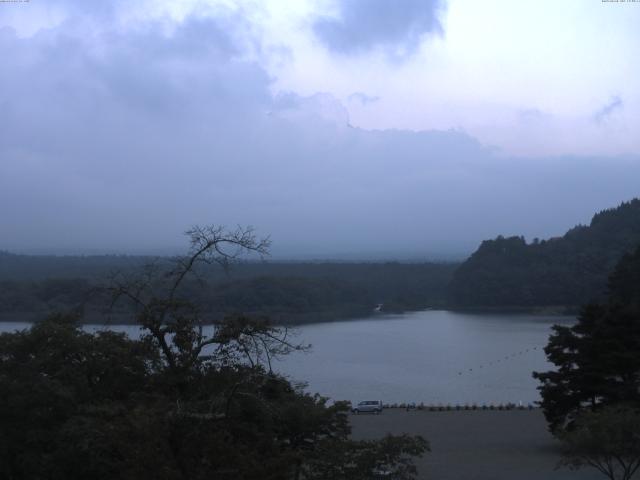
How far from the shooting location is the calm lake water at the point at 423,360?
16.9m

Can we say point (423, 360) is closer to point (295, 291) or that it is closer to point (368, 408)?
point (368, 408)

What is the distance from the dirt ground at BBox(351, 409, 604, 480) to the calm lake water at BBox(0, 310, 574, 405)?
2002mm

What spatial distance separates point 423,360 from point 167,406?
18776mm

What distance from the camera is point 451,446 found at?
406 inches

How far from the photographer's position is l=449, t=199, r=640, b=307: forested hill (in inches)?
1579

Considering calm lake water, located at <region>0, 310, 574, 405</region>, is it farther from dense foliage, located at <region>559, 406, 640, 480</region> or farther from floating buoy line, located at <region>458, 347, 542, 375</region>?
dense foliage, located at <region>559, 406, 640, 480</region>

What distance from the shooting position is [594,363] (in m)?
9.89

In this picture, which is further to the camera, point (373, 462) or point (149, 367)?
point (149, 367)

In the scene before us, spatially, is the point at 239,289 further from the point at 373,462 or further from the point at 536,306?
the point at 373,462

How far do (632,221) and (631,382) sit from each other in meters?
38.3

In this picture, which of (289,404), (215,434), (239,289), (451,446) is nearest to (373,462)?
(289,404)

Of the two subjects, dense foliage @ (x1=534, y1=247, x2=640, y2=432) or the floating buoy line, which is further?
the floating buoy line

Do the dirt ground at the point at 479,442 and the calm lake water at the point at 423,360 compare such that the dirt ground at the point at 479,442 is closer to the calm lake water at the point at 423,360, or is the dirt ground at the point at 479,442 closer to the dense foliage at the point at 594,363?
the dense foliage at the point at 594,363

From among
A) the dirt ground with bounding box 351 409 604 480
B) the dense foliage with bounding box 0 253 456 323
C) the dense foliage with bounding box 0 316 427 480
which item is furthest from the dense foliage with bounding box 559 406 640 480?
the dense foliage with bounding box 0 253 456 323
